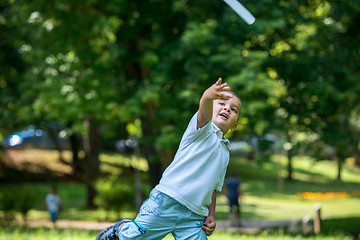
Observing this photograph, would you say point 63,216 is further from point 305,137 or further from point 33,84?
point 305,137

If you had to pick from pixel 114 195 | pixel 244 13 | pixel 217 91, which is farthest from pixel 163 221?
pixel 114 195

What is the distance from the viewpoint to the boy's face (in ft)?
13.1

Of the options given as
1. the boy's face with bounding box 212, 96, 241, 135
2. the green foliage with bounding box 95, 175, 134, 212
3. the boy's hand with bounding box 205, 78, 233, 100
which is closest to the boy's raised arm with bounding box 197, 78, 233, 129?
the boy's hand with bounding box 205, 78, 233, 100

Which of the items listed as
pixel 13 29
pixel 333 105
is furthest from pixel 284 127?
pixel 13 29

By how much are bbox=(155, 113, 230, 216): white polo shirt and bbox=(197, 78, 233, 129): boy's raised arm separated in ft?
0.32

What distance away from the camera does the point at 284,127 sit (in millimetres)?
11750

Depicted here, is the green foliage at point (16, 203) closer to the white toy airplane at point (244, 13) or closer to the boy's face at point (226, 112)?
the boy's face at point (226, 112)

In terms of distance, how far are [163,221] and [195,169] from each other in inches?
18.9

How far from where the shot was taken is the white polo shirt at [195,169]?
3.84 meters

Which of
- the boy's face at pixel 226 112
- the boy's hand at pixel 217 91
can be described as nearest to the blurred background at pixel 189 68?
the boy's face at pixel 226 112

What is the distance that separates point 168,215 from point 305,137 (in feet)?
32.5

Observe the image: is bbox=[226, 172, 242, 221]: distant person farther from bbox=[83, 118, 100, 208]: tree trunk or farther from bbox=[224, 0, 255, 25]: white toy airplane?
bbox=[224, 0, 255, 25]: white toy airplane

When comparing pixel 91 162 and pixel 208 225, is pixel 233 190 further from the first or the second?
pixel 208 225

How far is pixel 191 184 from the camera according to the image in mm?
3857
